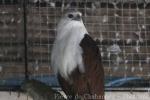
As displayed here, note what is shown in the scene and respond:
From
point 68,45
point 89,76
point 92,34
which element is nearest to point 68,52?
point 68,45

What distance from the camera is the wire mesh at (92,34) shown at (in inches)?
217

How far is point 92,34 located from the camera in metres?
5.58

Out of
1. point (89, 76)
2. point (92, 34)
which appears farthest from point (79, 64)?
point (92, 34)

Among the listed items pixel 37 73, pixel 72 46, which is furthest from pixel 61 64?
pixel 37 73

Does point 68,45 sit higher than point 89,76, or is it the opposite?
point 68,45

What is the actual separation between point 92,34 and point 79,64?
88 centimetres

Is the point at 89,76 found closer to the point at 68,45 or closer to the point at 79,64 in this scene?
the point at 79,64

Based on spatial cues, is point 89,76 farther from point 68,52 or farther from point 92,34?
point 92,34

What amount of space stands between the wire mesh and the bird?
2.23 ft

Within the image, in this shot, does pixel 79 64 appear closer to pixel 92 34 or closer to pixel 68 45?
pixel 68 45

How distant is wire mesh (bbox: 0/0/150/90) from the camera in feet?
18.1

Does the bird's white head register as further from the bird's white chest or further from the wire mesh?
the wire mesh

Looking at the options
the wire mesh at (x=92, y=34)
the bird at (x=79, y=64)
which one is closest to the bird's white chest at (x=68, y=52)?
the bird at (x=79, y=64)

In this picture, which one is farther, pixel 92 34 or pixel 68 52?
pixel 92 34
